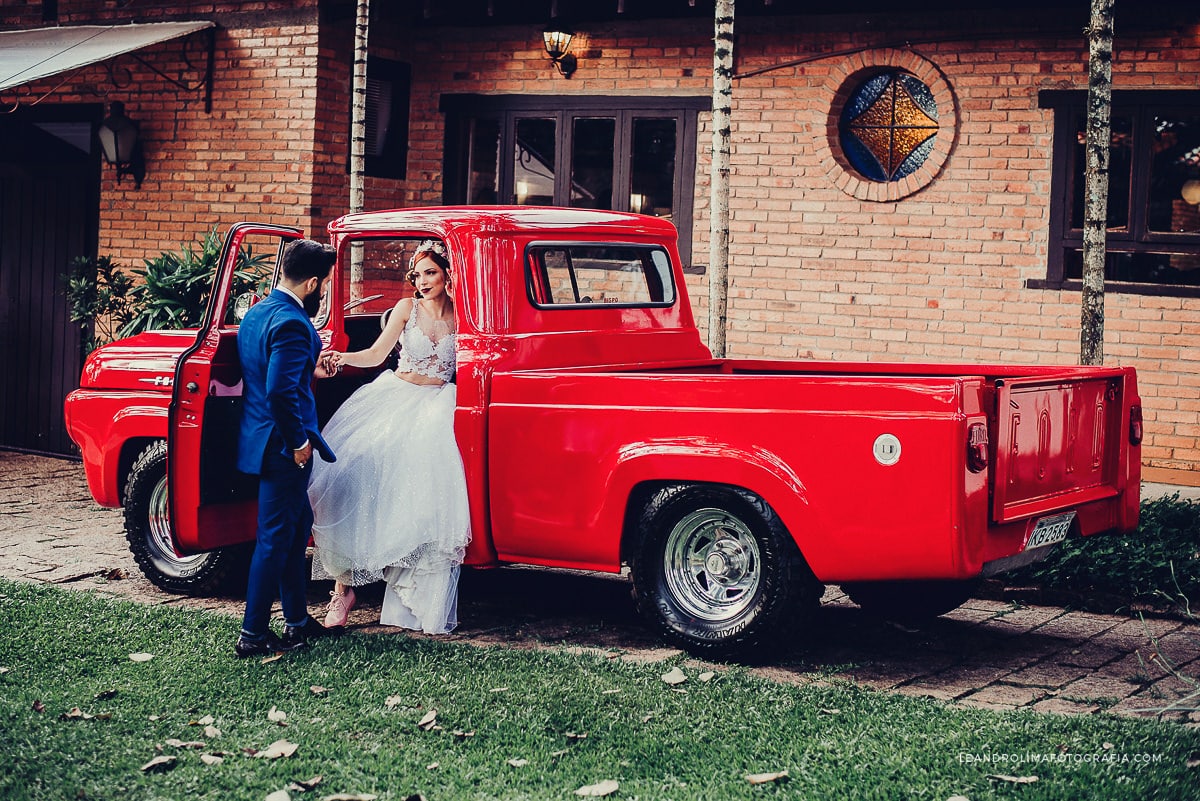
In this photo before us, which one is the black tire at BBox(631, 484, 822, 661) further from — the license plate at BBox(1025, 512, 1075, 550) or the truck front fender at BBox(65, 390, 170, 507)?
the truck front fender at BBox(65, 390, 170, 507)

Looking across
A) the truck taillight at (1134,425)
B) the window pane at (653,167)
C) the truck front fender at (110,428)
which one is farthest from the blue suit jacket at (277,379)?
the window pane at (653,167)

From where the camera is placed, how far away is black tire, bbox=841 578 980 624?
663cm

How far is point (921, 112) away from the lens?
11.1 m

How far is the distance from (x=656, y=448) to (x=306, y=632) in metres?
1.75

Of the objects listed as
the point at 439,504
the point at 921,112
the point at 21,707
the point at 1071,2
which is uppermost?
the point at 1071,2

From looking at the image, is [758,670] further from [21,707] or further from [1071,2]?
[1071,2]

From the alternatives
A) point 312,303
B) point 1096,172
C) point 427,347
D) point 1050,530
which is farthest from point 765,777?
point 312,303

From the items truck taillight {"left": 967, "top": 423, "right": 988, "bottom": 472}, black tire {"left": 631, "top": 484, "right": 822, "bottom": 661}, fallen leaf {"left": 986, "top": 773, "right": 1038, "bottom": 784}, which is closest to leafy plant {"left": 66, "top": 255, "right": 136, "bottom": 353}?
black tire {"left": 631, "top": 484, "right": 822, "bottom": 661}

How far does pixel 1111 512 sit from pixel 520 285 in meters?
2.88

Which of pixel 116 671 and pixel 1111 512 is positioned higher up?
pixel 1111 512

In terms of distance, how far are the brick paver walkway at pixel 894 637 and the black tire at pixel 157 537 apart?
9 cm

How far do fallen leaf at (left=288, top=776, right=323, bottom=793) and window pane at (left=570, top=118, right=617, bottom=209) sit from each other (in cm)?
834

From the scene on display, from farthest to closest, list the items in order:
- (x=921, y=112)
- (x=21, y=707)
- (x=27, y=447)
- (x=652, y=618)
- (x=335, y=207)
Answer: (x=27, y=447) → (x=335, y=207) → (x=921, y=112) → (x=652, y=618) → (x=21, y=707)

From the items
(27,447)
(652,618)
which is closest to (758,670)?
(652,618)
